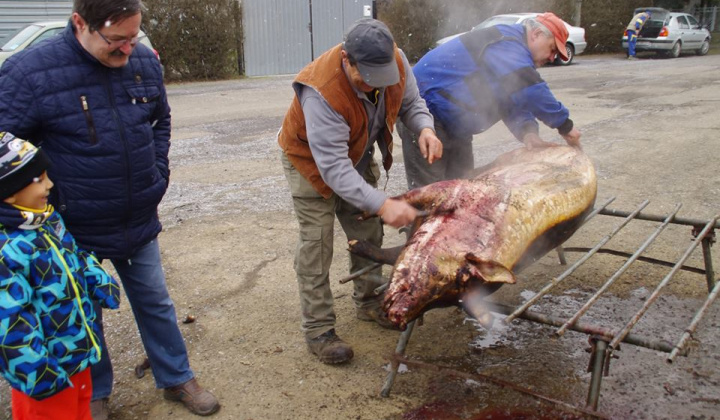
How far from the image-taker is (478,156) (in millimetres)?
6492

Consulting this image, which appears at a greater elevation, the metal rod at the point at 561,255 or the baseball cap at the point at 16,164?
the baseball cap at the point at 16,164

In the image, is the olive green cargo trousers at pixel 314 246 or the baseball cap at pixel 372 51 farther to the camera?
the olive green cargo trousers at pixel 314 246

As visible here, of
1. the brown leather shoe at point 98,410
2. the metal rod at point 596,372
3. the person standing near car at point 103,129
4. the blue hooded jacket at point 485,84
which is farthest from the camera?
the blue hooded jacket at point 485,84

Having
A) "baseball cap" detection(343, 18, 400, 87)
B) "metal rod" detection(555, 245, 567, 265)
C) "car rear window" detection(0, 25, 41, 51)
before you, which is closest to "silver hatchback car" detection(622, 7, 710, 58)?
"car rear window" detection(0, 25, 41, 51)

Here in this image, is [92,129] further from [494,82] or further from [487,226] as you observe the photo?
[494,82]

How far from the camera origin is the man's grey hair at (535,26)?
11.3ft

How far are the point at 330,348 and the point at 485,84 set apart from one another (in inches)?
69.8

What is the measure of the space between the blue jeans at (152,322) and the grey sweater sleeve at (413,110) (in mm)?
1402

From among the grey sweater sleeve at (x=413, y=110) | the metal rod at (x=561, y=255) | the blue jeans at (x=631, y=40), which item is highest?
the grey sweater sleeve at (x=413, y=110)

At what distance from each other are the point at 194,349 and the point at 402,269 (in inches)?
54.2

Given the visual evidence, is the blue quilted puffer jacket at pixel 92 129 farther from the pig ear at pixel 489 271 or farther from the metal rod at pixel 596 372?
the metal rod at pixel 596 372

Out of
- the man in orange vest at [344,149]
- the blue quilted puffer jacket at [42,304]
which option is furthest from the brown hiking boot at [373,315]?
the blue quilted puffer jacket at [42,304]

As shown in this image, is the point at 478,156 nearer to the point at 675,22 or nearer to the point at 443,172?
the point at 443,172

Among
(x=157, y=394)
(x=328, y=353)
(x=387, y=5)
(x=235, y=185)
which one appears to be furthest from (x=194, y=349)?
(x=387, y=5)
